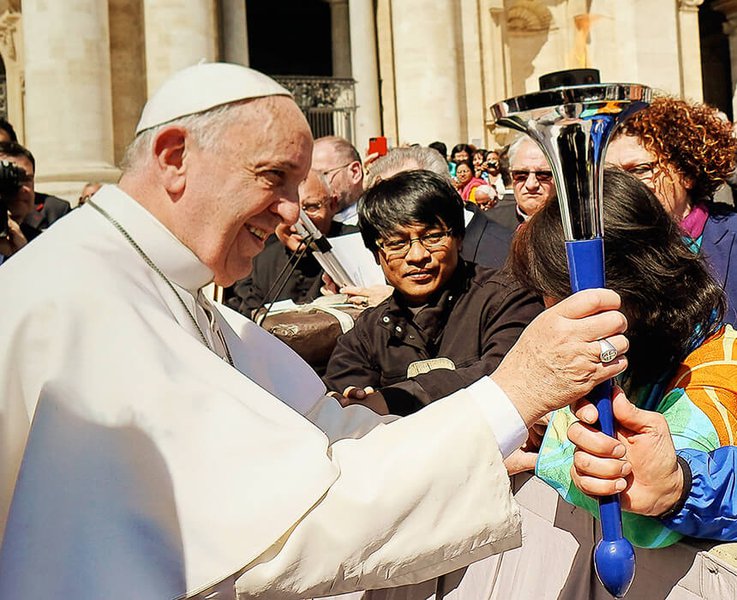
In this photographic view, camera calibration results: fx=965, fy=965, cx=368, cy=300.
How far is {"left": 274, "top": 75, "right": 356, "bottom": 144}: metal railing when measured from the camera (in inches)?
632

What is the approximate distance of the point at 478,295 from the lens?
11.4 ft

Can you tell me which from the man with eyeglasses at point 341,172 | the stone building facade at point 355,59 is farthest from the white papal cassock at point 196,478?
the stone building facade at point 355,59

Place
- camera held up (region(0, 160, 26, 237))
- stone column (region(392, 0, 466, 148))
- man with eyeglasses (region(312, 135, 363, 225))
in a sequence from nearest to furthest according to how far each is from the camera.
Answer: camera held up (region(0, 160, 26, 237)) < man with eyeglasses (region(312, 135, 363, 225)) < stone column (region(392, 0, 466, 148))

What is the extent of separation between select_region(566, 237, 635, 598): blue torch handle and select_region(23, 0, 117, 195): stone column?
11389mm

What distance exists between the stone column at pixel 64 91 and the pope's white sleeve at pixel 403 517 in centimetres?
1120

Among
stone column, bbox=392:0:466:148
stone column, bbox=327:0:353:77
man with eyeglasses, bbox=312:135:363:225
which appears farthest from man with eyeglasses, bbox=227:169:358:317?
stone column, bbox=327:0:353:77

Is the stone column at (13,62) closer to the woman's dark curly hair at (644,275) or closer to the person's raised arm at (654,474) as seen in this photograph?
the woman's dark curly hair at (644,275)

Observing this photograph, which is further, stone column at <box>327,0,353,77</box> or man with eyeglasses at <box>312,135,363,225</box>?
stone column at <box>327,0,353,77</box>

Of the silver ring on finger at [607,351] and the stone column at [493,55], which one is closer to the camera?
the silver ring on finger at [607,351]

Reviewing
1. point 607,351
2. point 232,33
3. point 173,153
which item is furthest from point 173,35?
point 607,351

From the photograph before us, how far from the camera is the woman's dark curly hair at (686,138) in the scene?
139 inches

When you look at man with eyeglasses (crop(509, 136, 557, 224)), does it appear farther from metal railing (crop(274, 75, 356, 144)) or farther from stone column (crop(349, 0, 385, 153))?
stone column (crop(349, 0, 385, 153))

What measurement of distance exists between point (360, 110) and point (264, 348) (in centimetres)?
1402

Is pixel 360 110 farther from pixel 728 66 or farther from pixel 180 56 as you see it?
pixel 728 66
